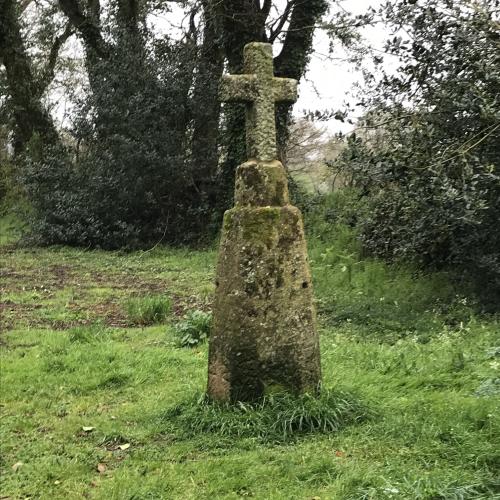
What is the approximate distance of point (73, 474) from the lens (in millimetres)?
4094

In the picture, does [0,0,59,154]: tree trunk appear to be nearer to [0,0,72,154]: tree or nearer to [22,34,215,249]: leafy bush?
[0,0,72,154]: tree

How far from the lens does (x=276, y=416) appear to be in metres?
4.52

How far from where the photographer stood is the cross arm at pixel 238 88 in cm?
492

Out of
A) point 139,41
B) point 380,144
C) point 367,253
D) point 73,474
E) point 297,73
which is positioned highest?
point 139,41

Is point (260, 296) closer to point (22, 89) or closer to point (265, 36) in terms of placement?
point (265, 36)

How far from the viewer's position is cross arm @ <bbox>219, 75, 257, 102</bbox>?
492 centimetres

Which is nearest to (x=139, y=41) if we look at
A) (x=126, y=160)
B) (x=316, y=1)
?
(x=126, y=160)

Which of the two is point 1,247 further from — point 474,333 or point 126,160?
point 474,333

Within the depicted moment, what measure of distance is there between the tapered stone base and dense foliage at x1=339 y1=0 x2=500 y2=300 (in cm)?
261

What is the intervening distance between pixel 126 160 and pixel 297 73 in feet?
15.0

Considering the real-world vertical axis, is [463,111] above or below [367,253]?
above

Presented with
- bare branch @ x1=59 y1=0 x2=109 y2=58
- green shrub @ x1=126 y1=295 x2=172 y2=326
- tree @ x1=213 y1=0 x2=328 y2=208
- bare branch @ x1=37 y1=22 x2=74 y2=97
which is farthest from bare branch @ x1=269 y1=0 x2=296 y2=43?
bare branch @ x1=37 y1=22 x2=74 y2=97

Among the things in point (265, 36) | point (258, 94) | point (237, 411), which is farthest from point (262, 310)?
point (265, 36)

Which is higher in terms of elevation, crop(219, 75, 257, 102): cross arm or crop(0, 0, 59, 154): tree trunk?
crop(0, 0, 59, 154): tree trunk
